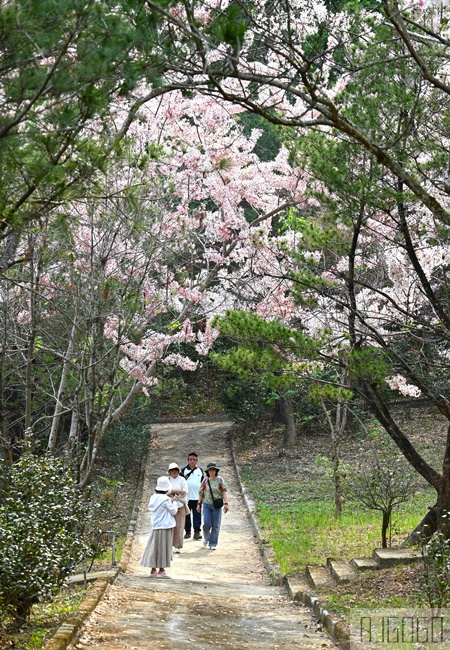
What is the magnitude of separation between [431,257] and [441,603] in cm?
620

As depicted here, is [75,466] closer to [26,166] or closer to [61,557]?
[61,557]

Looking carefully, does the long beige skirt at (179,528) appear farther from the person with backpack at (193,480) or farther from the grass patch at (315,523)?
the grass patch at (315,523)

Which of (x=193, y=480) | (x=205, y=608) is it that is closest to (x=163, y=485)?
(x=193, y=480)

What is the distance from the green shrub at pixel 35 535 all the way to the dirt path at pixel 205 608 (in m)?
0.58

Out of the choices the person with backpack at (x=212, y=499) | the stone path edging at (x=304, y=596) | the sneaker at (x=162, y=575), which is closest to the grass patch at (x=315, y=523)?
the stone path edging at (x=304, y=596)

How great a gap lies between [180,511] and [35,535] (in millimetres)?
5960

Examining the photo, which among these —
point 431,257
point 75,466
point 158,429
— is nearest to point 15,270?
point 75,466

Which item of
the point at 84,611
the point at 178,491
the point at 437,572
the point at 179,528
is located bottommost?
the point at 84,611

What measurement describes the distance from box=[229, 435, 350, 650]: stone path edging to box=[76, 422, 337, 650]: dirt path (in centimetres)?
10

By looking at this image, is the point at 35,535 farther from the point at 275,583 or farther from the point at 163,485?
the point at 275,583

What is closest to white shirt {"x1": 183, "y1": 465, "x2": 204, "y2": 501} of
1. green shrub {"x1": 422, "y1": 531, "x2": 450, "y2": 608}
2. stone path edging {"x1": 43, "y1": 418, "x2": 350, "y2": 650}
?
stone path edging {"x1": 43, "y1": 418, "x2": 350, "y2": 650}

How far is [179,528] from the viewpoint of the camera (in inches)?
520

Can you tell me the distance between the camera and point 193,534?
50.7 ft

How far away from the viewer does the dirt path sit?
7.48m
